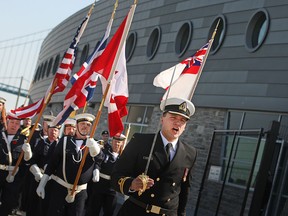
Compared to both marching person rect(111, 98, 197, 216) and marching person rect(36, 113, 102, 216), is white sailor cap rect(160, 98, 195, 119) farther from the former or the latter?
marching person rect(36, 113, 102, 216)

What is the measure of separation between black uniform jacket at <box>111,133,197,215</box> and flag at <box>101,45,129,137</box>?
8.96 ft

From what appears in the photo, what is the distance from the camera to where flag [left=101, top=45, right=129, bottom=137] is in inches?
299

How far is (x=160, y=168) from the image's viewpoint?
15.5ft

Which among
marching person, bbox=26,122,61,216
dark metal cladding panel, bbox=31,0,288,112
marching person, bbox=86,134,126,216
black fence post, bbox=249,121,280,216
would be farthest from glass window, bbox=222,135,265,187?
marching person, bbox=26,122,61,216

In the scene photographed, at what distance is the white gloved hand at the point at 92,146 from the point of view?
6.95 metres

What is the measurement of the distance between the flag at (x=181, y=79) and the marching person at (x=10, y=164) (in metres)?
2.65

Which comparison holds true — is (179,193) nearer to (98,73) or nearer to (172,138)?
(172,138)

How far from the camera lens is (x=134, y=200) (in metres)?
4.75

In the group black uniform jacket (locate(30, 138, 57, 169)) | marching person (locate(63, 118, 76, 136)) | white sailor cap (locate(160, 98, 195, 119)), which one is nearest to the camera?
white sailor cap (locate(160, 98, 195, 119))

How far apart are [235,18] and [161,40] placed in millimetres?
3946

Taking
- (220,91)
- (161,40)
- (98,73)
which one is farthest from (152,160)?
(161,40)

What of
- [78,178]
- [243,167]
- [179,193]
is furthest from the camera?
[243,167]

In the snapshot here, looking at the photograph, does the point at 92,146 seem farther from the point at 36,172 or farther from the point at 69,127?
the point at 69,127

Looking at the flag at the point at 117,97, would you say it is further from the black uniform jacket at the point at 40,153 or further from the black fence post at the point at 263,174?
the black fence post at the point at 263,174
